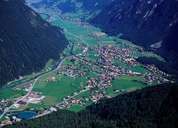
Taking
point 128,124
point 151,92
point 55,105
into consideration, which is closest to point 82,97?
point 55,105

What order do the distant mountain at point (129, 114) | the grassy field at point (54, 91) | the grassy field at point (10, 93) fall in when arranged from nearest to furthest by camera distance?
the distant mountain at point (129, 114) → the grassy field at point (54, 91) → the grassy field at point (10, 93)

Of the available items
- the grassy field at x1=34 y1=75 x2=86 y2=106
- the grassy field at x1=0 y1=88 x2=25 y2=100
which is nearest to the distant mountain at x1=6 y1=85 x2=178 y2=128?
the grassy field at x1=34 y1=75 x2=86 y2=106

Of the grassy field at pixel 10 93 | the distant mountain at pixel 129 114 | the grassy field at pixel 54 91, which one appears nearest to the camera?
the distant mountain at pixel 129 114

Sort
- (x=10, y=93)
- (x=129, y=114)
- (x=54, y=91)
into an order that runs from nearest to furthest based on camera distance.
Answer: (x=129, y=114) → (x=10, y=93) → (x=54, y=91)

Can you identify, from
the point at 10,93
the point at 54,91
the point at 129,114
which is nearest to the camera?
the point at 129,114

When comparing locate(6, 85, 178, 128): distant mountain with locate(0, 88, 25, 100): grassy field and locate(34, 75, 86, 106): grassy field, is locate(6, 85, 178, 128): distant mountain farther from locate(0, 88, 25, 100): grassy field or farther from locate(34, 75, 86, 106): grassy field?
locate(0, 88, 25, 100): grassy field

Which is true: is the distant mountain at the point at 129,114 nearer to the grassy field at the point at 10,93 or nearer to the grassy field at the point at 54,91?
the grassy field at the point at 54,91

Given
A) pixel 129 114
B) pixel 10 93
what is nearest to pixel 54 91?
pixel 10 93

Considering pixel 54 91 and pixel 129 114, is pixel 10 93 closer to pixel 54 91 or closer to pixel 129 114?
pixel 54 91

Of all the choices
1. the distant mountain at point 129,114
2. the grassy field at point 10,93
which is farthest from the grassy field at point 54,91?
the distant mountain at point 129,114
